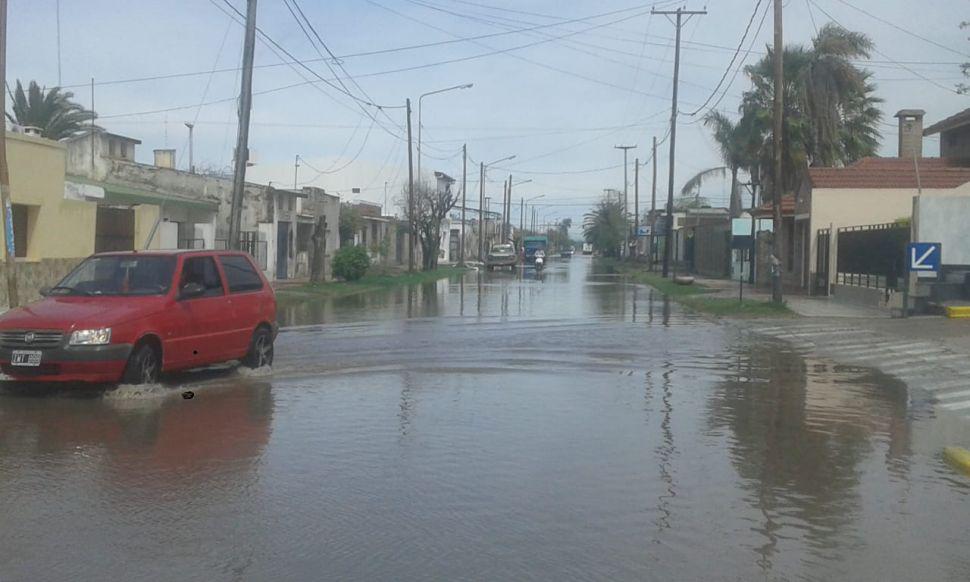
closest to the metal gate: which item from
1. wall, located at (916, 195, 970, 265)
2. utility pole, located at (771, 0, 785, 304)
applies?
utility pole, located at (771, 0, 785, 304)

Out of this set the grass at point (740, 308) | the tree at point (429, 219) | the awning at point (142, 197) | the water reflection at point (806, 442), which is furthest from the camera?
the tree at point (429, 219)

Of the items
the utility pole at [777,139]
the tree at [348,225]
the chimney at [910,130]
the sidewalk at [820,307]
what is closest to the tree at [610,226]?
the tree at [348,225]

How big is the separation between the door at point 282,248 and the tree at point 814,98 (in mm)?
20645

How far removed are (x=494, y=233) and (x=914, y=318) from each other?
110m

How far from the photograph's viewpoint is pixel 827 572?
6250 millimetres

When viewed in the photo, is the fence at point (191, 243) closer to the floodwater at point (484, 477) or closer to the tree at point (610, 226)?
the floodwater at point (484, 477)

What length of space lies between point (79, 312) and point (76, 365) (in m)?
0.69

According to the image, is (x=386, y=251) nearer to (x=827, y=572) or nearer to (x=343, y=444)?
(x=343, y=444)

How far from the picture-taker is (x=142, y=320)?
12.4 m

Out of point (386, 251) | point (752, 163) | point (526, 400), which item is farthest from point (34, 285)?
point (386, 251)

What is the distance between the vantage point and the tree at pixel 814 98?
45156mm

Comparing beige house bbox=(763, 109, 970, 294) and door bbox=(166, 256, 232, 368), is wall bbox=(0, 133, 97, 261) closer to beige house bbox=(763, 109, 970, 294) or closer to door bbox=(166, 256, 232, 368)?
door bbox=(166, 256, 232, 368)

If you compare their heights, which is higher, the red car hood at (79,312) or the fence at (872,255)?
the fence at (872,255)

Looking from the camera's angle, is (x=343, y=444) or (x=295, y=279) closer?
(x=343, y=444)
